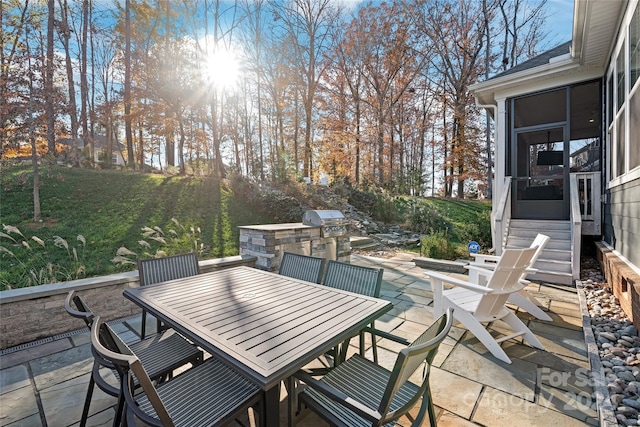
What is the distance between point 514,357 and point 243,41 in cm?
1405

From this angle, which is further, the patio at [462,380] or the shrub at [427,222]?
the shrub at [427,222]

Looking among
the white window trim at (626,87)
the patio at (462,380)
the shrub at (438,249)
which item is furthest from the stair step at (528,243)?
the patio at (462,380)

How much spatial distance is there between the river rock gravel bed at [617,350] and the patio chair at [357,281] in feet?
5.04

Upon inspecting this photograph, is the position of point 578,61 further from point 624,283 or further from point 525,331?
point 525,331

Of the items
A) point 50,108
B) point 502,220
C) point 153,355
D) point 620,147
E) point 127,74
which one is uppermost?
point 127,74

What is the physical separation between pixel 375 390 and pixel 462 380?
41.2 inches

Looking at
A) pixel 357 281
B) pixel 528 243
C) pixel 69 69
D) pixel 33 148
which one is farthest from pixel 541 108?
pixel 69 69

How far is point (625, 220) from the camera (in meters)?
3.76

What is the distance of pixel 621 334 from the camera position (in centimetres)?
275

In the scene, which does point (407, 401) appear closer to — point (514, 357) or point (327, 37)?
point (514, 357)

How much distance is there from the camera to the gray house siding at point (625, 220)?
330 centimetres

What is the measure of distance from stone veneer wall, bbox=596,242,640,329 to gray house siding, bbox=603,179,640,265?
0.12 m

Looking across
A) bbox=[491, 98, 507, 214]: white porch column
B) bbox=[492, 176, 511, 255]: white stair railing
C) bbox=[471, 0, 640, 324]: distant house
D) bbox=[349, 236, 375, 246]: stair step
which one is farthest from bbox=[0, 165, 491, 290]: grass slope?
bbox=[349, 236, 375, 246]: stair step

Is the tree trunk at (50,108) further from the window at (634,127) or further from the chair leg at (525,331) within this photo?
the window at (634,127)
